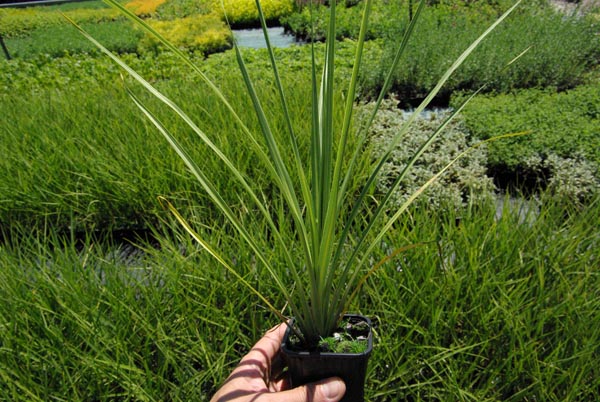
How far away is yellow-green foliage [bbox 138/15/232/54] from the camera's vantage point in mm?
8312

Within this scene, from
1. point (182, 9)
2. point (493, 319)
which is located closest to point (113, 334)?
point (493, 319)

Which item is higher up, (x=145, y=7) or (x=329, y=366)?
(x=145, y=7)

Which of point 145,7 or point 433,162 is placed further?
point 145,7

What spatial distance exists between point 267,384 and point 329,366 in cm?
24

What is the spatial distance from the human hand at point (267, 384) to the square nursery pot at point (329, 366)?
0.03 metres

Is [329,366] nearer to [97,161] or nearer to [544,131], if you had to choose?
[97,161]

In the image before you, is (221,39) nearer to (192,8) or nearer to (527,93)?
(192,8)

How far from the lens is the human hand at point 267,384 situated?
3.79 ft

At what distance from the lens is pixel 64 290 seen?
172cm

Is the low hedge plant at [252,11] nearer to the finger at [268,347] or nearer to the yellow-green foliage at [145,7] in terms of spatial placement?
the yellow-green foliage at [145,7]

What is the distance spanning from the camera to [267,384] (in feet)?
4.40

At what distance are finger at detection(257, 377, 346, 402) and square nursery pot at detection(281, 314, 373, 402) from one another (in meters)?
0.03

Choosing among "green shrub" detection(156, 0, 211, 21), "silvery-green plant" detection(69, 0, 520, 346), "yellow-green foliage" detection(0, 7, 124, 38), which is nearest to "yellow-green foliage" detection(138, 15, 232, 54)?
"green shrub" detection(156, 0, 211, 21)

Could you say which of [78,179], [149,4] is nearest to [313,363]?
[78,179]
